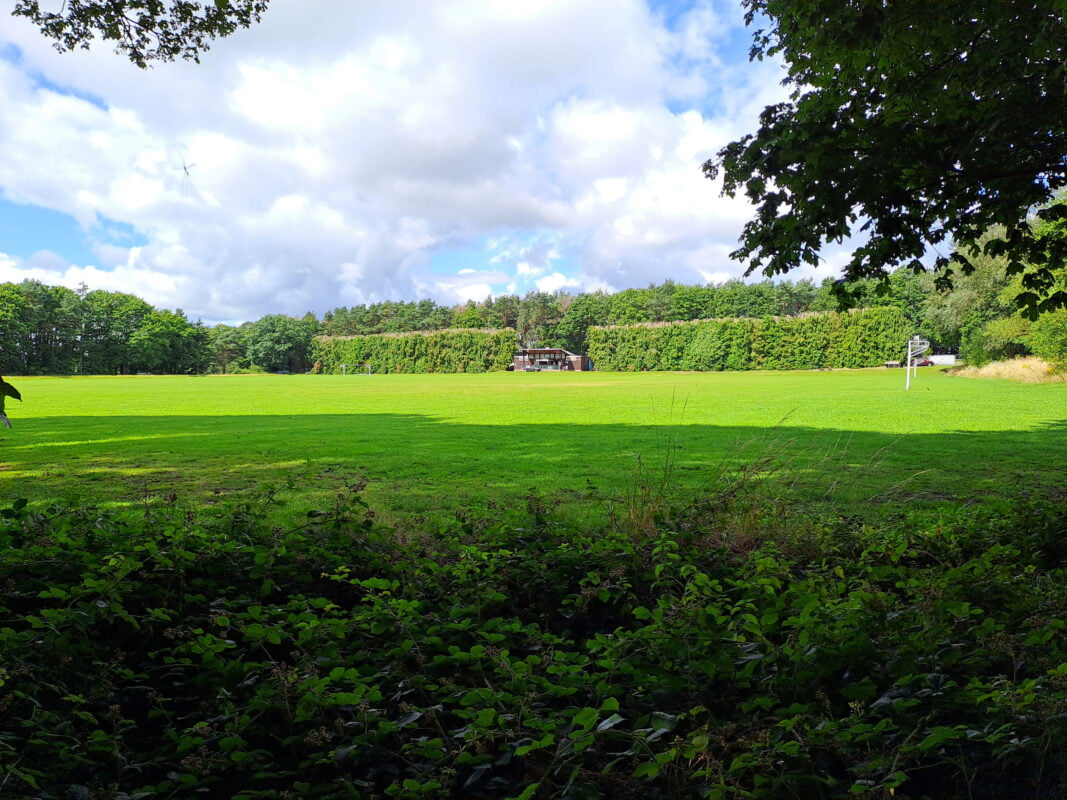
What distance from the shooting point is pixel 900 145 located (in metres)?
4.07

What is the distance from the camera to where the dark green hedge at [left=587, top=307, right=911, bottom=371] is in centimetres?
5569

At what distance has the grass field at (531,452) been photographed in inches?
268

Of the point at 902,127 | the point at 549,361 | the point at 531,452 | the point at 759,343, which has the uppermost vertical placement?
the point at 759,343

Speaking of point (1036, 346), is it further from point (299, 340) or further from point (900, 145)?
point (299, 340)

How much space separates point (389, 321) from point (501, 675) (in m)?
107

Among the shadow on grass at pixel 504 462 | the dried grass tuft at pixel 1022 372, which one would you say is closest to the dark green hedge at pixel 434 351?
the dried grass tuft at pixel 1022 372

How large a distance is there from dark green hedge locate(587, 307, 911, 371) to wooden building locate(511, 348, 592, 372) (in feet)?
26.9

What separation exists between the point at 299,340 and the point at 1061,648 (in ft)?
305

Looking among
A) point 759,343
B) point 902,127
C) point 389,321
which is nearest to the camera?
point 902,127

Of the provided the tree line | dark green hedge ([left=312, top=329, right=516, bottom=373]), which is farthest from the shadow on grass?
dark green hedge ([left=312, top=329, right=516, bottom=373])

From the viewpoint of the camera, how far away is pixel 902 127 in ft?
13.5

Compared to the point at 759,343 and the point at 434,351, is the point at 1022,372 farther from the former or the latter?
the point at 434,351

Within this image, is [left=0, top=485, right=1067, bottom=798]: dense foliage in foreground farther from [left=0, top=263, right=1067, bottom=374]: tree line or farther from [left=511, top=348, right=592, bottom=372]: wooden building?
[left=511, top=348, right=592, bottom=372]: wooden building

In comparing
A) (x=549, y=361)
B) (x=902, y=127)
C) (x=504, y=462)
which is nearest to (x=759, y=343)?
(x=549, y=361)
